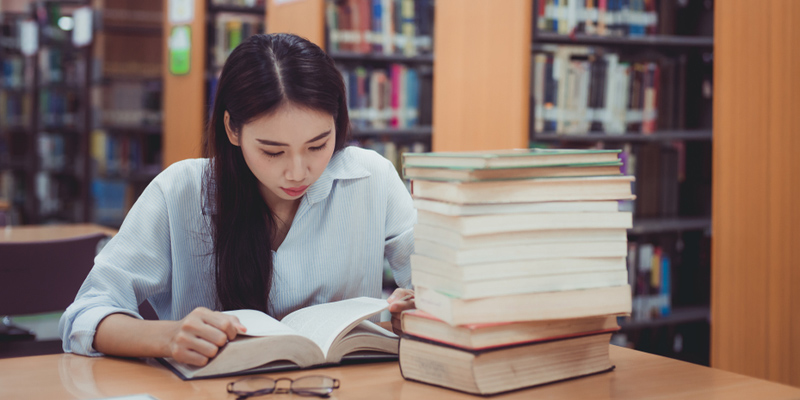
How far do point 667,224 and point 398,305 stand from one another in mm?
2304

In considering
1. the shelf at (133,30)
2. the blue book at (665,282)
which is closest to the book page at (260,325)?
the blue book at (665,282)

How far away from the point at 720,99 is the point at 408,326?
1556 mm

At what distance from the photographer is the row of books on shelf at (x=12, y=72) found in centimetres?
680

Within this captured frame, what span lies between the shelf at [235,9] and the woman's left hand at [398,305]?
3.73 m

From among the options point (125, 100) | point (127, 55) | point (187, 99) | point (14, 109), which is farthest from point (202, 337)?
point (14, 109)

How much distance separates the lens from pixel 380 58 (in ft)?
12.8

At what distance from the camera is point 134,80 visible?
18.1ft

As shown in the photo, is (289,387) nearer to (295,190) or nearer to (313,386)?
(313,386)

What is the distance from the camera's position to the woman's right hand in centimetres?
102

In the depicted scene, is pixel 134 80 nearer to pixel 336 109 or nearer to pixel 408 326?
pixel 336 109

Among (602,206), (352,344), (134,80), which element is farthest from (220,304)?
(134,80)

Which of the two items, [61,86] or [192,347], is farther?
[61,86]

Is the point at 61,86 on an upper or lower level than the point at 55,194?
upper

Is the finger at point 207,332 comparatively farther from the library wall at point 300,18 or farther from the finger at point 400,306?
the library wall at point 300,18
